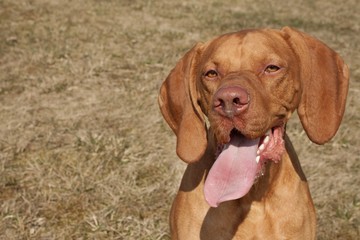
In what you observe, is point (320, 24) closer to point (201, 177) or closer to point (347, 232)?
point (347, 232)

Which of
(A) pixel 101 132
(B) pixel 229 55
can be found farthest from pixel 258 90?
(A) pixel 101 132

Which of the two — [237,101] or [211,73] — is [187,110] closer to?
[211,73]

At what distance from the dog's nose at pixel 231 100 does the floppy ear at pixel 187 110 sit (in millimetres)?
573

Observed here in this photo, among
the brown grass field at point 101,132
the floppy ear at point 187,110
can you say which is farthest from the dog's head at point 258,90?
the brown grass field at point 101,132

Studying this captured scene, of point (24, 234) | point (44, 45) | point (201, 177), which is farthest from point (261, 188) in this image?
point (44, 45)

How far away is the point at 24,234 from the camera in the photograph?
468 centimetres

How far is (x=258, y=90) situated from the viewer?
2816 mm

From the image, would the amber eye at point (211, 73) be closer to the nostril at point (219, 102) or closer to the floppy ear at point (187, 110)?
the floppy ear at point (187, 110)

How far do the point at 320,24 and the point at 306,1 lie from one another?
2.58m

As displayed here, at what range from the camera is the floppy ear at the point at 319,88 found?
310cm

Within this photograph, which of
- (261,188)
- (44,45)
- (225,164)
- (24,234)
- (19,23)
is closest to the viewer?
(225,164)

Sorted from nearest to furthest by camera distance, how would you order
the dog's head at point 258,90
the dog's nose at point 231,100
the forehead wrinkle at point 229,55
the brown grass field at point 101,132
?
the dog's nose at point 231,100 < the dog's head at point 258,90 < the forehead wrinkle at point 229,55 < the brown grass field at point 101,132

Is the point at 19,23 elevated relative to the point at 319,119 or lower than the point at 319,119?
lower

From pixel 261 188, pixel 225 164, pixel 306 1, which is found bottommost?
pixel 306 1
